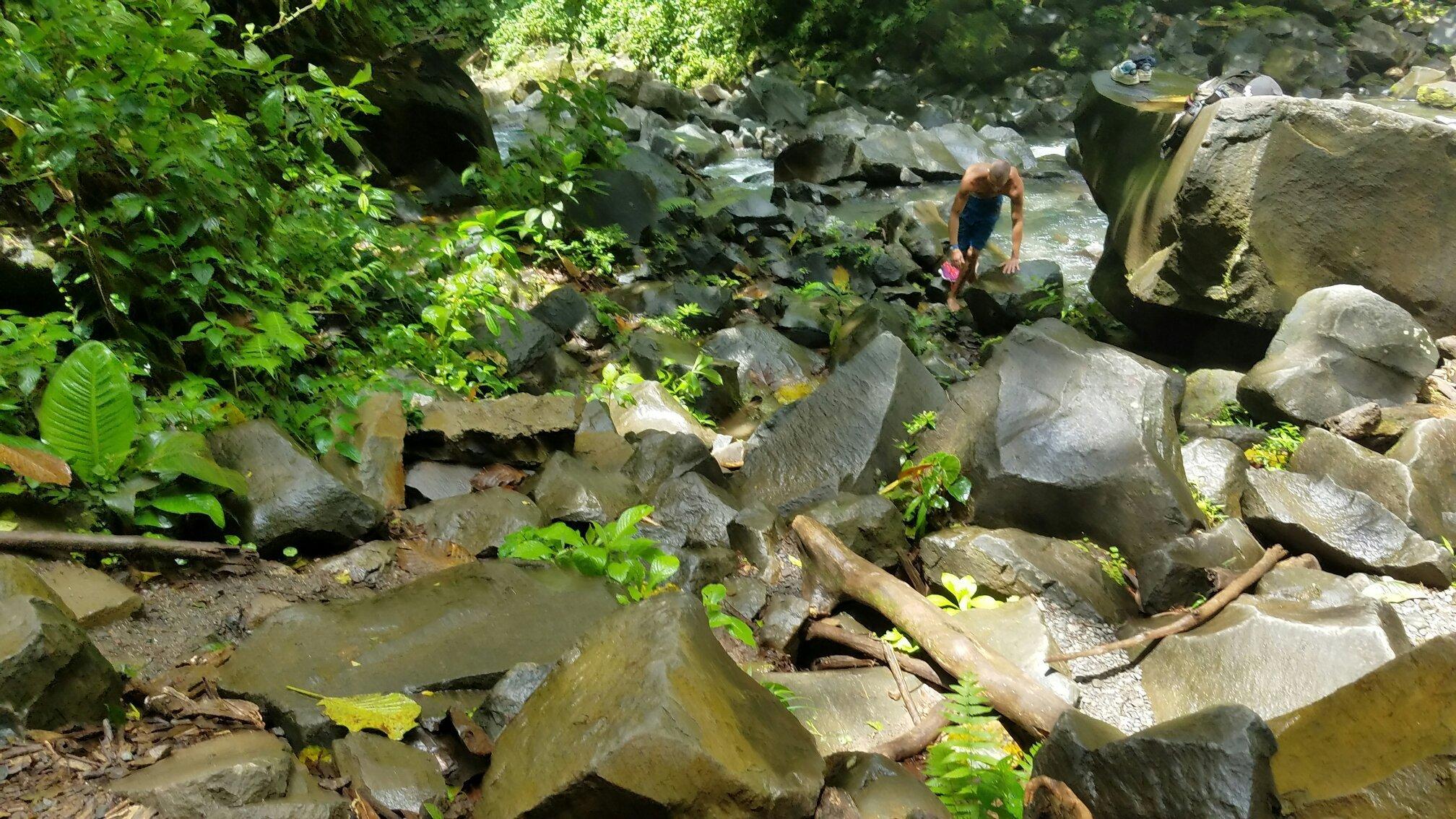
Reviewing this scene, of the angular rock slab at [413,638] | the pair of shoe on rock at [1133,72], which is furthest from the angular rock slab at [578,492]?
the pair of shoe on rock at [1133,72]

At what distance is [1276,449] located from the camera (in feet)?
17.7

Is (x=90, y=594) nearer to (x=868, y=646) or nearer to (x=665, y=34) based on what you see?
(x=868, y=646)

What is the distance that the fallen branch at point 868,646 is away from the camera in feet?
11.4

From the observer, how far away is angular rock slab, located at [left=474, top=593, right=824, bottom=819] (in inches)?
67.8

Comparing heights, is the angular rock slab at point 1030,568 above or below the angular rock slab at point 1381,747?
below

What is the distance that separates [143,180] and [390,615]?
2264mm

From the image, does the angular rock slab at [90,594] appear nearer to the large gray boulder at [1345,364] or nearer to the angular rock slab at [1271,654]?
the angular rock slab at [1271,654]

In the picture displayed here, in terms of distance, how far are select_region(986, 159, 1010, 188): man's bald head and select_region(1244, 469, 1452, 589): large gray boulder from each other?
5135 millimetres

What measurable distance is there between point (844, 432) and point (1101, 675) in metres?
2.05

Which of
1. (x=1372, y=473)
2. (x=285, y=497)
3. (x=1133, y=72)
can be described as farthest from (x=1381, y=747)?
(x=1133, y=72)

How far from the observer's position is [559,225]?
825 centimetres

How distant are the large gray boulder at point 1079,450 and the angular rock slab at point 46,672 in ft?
13.2

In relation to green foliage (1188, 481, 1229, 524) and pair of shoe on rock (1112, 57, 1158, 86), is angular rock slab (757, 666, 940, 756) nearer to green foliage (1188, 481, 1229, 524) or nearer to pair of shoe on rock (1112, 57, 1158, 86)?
green foliage (1188, 481, 1229, 524)

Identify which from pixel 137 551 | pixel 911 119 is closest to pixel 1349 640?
pixel 137 551
